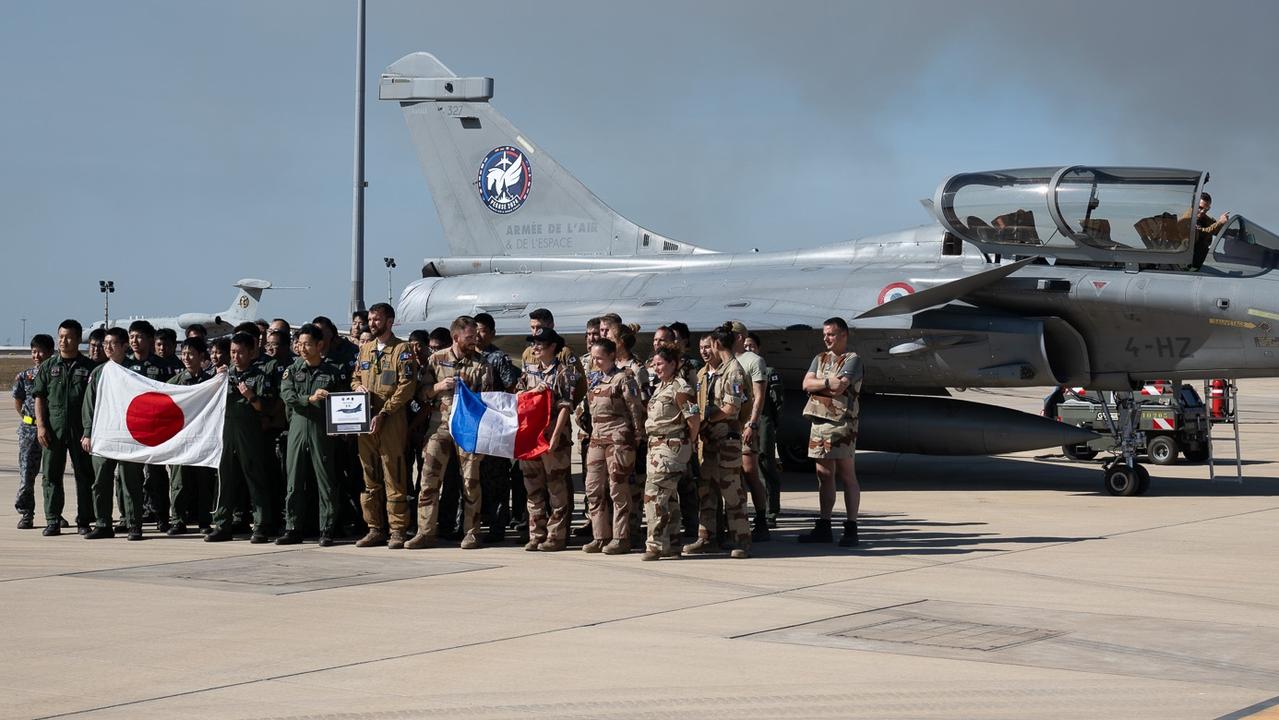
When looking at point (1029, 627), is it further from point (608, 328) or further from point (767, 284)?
point (767, 284)

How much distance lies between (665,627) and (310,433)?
4.23 metres

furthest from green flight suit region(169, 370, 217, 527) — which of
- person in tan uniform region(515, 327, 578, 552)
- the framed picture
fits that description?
person in tan uniform region(515, 327, 578, 552)

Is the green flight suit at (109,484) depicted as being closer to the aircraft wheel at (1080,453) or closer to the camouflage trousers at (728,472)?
the camouflage trousers at (728,472)

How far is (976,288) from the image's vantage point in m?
13.6

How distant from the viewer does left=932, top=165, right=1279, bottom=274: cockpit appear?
1247 centimetres

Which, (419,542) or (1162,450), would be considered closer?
(419,542)

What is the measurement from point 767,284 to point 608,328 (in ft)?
20.6

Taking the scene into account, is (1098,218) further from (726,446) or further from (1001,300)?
(726,446)

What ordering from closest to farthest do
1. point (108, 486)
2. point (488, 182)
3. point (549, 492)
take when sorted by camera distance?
point (549, 492) < point (108, 486) < point (488, 182)

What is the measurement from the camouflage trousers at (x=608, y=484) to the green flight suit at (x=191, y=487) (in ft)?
11.4

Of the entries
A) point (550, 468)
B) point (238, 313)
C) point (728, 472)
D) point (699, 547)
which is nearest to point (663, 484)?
point (728, 472)

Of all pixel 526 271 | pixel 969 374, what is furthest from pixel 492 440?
pixel 526 271

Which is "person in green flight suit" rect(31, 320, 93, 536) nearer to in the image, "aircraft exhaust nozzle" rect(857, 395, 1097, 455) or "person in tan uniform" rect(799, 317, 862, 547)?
"person in tan uniform" rect(799, 317, 862, 547)

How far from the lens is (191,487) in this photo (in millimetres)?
10766
